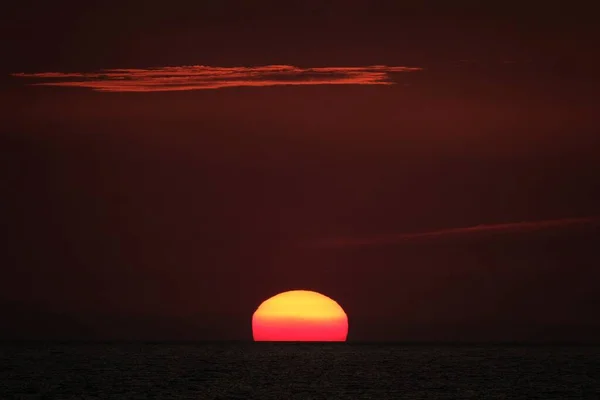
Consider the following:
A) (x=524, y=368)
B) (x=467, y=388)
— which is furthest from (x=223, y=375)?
(x=524, y=368)

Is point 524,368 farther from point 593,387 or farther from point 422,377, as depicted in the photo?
point 593,387

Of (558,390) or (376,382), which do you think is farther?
(376,382)

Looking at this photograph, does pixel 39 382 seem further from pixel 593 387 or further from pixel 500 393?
pixel 593 387

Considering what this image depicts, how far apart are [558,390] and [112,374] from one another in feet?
163

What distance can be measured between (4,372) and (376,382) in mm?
46484

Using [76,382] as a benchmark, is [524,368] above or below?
above

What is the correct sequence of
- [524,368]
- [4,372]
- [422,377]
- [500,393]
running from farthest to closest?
[524,368] < [4,372] < [422,377] < [500,393]

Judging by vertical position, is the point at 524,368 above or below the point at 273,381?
above

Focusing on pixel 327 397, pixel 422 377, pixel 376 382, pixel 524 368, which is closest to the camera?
pixel 327 397

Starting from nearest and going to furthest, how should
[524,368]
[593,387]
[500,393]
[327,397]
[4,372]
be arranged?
[327,397]
[500,393]
[593,387]
[4,372]
[524,368]

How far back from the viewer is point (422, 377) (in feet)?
410

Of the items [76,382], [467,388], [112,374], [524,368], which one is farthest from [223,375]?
[524,368]

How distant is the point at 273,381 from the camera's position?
115438 mm

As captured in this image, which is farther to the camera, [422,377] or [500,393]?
[422,377]
